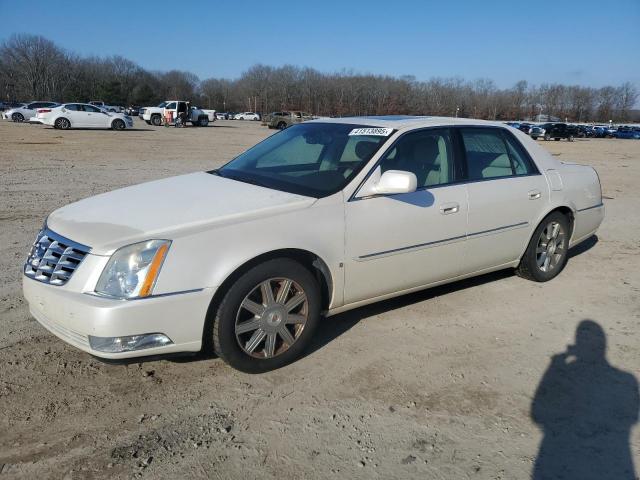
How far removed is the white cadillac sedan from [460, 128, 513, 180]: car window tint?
0.02 m

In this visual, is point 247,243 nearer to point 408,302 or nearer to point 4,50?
point 408,302

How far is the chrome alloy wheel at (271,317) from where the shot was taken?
3273mm

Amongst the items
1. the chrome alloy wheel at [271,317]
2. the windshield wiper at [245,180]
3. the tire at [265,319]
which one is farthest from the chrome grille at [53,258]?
the windshield wiper at [245,180]

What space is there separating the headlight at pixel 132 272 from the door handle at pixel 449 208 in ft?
7.19

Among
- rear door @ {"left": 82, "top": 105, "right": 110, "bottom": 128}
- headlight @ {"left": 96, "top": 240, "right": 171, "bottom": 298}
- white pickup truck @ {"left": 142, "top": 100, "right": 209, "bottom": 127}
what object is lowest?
headlight @ {"left": 96, "top": 240, "right": 171, "bottom": 298}

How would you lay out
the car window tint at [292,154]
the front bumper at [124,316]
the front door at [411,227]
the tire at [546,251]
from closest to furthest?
1. the front bumper at [124,316]
2. the front door at [411,227]
3. the car window tint at [292,154]
4. the tire at [546,251]

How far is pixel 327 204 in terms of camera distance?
140 inches

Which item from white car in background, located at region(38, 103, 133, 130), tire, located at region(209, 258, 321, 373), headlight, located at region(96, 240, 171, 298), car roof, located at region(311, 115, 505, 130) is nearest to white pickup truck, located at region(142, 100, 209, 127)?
white car in background, located at region(38, 103, 133, 130)

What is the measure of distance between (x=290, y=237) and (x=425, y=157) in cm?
153

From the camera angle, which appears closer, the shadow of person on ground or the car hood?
the shadow of person on ground

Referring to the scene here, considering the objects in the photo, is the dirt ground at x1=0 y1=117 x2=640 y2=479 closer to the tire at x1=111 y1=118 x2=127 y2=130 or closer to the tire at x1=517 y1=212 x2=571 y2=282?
the tire at x1=517 y1=212 x2=571 y2=282

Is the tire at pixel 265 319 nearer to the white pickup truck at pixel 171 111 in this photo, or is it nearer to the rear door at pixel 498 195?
the rear door at pixel 498 195

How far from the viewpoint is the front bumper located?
9.33ft

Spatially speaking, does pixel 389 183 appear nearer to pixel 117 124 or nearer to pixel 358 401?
pixel 358 401
